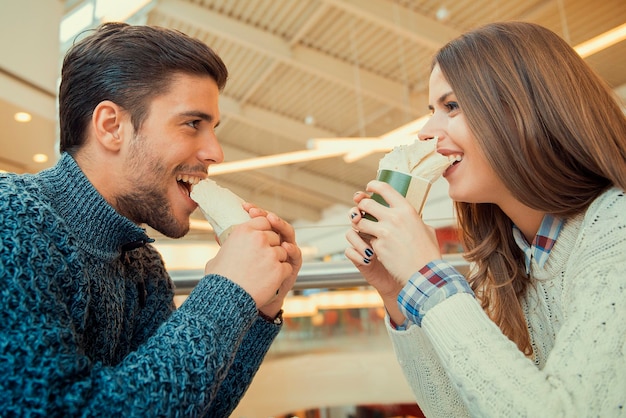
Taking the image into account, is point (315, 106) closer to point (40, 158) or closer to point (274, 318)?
point (40, 158)

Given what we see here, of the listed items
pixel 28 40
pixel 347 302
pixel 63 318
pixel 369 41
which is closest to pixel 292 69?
pixel 369 41

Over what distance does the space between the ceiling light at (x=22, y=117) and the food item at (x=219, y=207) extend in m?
5.65

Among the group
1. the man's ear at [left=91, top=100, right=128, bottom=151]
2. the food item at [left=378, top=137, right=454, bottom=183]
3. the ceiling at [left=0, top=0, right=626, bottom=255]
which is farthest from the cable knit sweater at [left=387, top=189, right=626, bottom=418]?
the ceiling at [left=0, top=0, right=626, bottom=255]

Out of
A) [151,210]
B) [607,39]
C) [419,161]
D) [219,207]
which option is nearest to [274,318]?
[219,207]

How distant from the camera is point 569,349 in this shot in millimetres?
854

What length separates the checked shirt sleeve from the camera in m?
0.93

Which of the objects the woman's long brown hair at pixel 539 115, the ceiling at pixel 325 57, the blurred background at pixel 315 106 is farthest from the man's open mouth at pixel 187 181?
the ceiling at pixel 325 57

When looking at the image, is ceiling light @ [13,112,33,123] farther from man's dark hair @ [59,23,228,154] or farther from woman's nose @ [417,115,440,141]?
woman's nose @ [417,115,440,141]

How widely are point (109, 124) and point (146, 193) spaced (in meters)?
0.20

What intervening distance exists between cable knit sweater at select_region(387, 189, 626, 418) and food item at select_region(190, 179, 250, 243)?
56 centimetres

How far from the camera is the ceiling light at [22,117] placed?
5882mm

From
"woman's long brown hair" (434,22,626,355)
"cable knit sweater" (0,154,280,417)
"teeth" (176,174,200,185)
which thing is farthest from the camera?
"teeth" (176,174,200,185)

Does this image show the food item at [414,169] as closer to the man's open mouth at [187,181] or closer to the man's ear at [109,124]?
the man's open mouth at [187,181]

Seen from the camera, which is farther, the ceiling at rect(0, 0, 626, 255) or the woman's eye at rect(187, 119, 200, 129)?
the ceiling at rect(0, 0, 626, 255)
